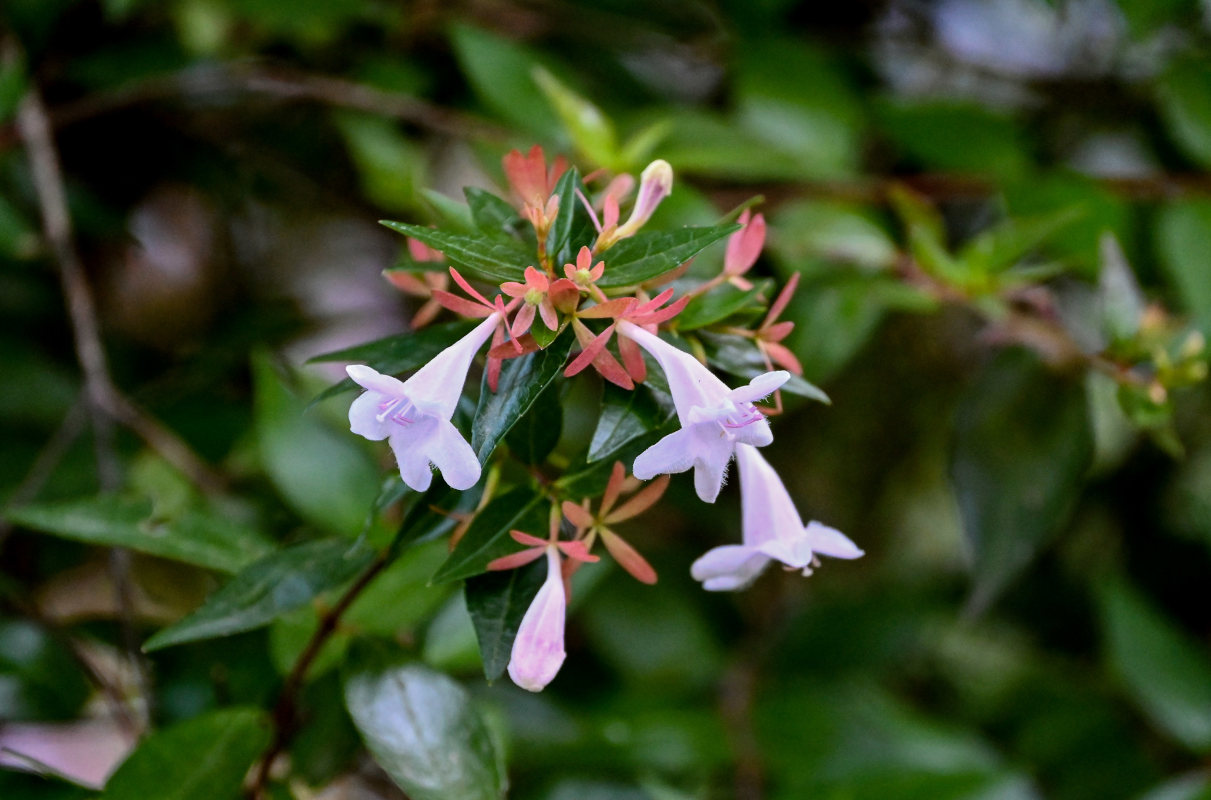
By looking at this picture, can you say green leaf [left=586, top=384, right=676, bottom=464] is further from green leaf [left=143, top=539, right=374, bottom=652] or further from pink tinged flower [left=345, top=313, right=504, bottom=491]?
green leaf [left=143, top=539, right=374, bottom=652]

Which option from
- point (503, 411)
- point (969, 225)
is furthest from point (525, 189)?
point (969, 225)

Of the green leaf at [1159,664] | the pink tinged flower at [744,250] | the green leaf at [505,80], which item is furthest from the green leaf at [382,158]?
the green leaf at [1159,664]

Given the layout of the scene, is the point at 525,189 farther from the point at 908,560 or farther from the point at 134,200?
the point at 908,560

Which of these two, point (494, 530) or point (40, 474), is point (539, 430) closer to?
point (494, 530)

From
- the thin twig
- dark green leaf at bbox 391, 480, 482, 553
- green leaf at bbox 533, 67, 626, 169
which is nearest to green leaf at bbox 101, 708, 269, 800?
dark green leaf at bbox 391, 480, 482, 553

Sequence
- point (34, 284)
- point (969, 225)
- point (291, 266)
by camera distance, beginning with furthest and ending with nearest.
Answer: point (291, 266) < point (969, 225) < point (34, 284)

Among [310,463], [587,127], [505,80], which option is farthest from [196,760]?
[505,80]
